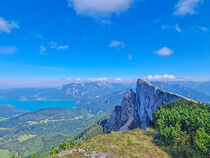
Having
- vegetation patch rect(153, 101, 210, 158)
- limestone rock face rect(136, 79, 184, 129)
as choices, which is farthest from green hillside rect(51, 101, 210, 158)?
limestone rock face rect(136, 79, 184, 129)

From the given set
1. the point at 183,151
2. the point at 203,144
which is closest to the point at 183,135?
the point at 183,151

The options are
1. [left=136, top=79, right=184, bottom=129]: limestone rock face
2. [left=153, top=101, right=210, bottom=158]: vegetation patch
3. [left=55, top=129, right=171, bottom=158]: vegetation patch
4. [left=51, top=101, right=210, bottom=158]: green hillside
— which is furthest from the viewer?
[left=136, top=79, right=184, bottom=129]: limestone rock face

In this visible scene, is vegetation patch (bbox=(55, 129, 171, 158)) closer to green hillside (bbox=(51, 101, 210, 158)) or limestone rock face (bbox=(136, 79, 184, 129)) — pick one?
green hillside (bbox=(51, 101, 210, 158))

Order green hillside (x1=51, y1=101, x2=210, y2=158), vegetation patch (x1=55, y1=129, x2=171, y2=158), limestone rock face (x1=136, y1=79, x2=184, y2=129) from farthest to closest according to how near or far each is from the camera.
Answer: limestone rock face (x1=136, y1=79, x2=184, y2=129)
vegetation patch (x1=55, y1=129, x2=171, y2=158)
green hillside (x1=51, y1=101, x2=210, y2=158)

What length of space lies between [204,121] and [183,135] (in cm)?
674

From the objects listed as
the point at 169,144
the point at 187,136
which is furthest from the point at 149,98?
the point at 187,136

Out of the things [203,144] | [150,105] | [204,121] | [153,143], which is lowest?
[150,105]

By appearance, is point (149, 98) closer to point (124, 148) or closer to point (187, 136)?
point (187, 136)

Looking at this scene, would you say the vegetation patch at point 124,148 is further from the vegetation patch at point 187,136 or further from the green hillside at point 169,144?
the vegetation patch at point 187,136

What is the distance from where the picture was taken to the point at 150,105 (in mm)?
146375

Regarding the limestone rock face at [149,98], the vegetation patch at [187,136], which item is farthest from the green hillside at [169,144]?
the limestone rock face at [149,98]

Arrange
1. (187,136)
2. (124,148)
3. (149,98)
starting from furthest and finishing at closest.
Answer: (149,98), (187,136), (124,148)

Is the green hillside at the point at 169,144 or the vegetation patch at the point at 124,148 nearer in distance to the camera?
the green hillside at the point at 169,144

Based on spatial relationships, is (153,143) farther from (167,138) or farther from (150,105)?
(150,105)
